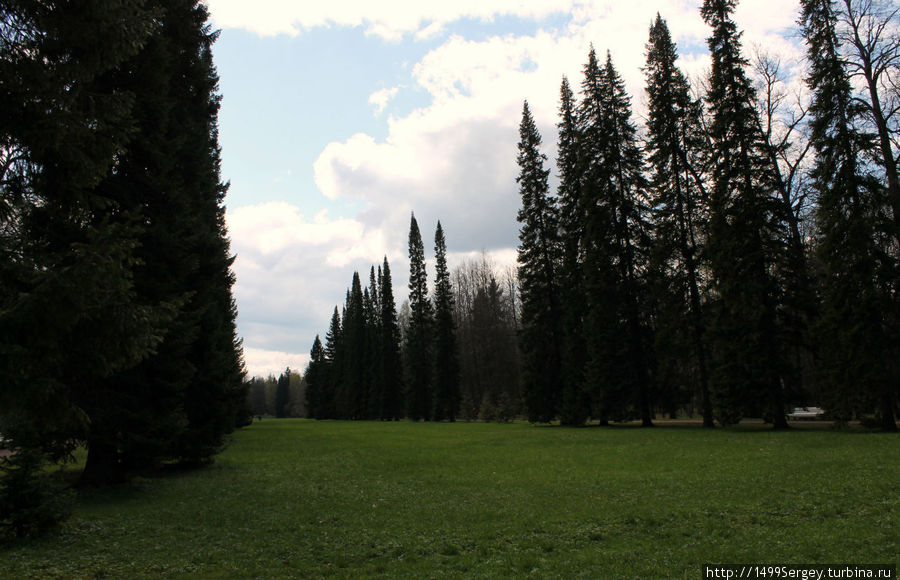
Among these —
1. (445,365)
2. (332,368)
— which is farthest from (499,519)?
(332,368)

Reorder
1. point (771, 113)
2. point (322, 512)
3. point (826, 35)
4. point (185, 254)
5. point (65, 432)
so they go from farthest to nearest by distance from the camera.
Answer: point (771, 113) < point (826, 35) < point (185, 254) < point (65, 432) < point (322, 512)

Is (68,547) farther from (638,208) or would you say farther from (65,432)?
(638,208)

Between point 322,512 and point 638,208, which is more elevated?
point 638,208

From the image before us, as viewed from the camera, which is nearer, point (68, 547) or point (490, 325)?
point (68, 547)

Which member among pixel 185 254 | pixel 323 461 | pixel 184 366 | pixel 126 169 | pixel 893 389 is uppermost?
pixel 126 169

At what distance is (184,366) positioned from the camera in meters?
12.8

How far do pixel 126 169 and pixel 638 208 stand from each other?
2662cm

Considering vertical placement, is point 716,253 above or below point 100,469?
above

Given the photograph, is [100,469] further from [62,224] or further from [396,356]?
[396,356]

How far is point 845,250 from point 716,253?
5.28m

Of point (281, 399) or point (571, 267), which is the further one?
point (281, 399)

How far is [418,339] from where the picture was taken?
57.8 meters

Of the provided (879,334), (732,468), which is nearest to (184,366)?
(732,468)

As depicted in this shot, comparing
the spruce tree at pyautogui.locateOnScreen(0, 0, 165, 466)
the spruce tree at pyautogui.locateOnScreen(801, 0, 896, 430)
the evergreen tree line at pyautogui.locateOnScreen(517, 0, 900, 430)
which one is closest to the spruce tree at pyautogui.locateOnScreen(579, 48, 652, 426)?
the evergreen tree line at pyautogui.locateOnScreen(517, 0, 900, 430)
